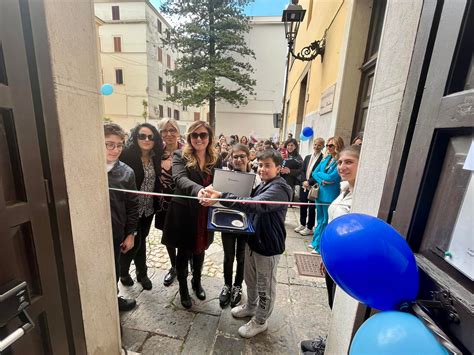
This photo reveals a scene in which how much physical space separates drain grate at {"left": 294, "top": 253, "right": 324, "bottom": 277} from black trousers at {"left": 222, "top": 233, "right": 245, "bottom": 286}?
1.12 meters

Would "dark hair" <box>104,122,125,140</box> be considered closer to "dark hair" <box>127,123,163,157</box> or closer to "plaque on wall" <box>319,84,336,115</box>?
"dark hair" <box>127,123,163,157</box>

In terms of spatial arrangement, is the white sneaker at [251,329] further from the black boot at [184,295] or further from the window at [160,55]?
the window at [160,55]

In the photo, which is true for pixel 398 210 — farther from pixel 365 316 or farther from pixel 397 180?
pixel 365 316

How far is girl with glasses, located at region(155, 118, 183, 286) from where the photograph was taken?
269cm

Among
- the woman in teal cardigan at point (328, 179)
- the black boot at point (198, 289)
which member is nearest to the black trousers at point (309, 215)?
the woman in teal cardigan at point (328, 179)

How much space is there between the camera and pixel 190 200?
2.29m

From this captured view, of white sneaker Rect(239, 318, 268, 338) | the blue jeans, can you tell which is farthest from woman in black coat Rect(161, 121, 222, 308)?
the blue jeans

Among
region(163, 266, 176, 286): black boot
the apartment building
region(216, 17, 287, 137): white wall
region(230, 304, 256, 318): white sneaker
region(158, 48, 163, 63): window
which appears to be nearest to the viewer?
region(230, 304, 256, 318): white sneaker

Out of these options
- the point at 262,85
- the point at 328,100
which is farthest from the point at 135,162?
the point at 262,85

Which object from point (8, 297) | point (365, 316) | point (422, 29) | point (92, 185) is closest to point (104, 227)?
point (92, 185)

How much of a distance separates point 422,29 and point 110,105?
1107 inches

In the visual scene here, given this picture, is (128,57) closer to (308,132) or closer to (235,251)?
(308,132)

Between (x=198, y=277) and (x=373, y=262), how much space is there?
7.43ft

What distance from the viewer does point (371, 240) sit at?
0.77 m
